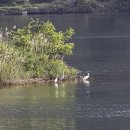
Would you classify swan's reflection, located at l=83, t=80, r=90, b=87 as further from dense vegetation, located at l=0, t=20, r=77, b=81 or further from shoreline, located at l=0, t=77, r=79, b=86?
dense vegetation, located at l=0, t=20, r=77, b=81

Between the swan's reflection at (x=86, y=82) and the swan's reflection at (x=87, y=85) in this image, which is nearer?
the swan's reflection at (x=87, y=85)

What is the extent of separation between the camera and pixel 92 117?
238ft

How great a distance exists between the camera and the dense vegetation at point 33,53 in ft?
306

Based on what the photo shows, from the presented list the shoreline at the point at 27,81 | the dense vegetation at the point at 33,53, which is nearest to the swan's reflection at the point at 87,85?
the shoreline at the point at 27,81

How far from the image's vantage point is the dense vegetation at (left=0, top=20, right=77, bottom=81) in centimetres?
9312

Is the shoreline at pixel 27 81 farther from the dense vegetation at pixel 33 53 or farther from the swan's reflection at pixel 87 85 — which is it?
the swan's reflection at pixel 87 85

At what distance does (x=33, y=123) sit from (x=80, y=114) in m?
5.48

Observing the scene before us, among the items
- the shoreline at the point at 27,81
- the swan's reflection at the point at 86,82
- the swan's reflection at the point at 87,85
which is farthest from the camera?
the swan's reflection at the point at 86,82

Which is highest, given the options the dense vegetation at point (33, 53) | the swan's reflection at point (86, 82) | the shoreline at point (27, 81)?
the dense vegetation at point (33, 53)

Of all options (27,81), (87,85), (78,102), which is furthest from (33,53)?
(78,102)

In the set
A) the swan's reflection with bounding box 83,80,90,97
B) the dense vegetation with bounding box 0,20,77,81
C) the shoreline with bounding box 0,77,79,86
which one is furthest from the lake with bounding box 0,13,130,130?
the dense vegetation with bounding box 0,20,77,81

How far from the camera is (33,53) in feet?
320

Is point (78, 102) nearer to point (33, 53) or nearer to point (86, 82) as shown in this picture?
point (86, 82)

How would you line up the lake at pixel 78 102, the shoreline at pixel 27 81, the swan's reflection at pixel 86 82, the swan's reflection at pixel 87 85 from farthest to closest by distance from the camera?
the swan's reflection at pixel 86 82 → the shoreline at pixel 27 81 → the swan's reflection at pixel 87 85 → the lake at pixel 78 102
